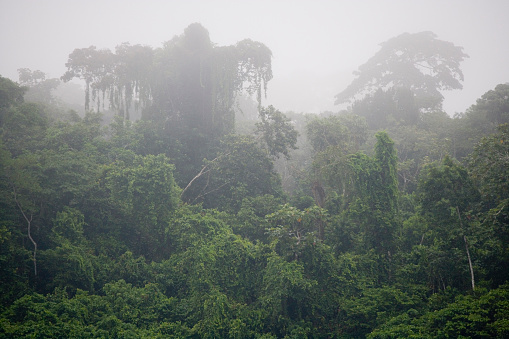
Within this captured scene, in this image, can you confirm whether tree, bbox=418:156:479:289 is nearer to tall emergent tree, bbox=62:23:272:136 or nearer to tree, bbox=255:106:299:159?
tree, bbox=255:106:299:159

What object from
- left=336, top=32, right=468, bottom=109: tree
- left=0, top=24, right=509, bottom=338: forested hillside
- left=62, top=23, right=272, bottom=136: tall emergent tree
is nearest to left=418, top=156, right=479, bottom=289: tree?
left=0, top=24, right=509, bottom=338: forested hillside

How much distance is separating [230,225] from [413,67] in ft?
Answer: 100.0

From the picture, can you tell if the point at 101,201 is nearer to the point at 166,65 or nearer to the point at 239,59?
the point at 166,65

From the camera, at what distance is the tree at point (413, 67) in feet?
113

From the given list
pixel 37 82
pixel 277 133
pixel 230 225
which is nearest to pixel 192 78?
pixel 277 133

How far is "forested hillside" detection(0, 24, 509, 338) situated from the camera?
377 inches

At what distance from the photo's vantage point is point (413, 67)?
3584 cm

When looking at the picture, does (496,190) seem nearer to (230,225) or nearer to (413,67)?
(230,225)

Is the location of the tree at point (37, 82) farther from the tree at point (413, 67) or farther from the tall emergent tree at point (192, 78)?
the tree at point (413, 67)

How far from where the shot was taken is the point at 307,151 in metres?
25.4

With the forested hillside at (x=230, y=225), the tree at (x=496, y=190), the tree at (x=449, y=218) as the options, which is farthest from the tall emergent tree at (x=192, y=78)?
the tree at (x=496, y=190)

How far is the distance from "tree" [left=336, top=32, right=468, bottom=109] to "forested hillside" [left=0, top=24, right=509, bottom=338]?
574 inches

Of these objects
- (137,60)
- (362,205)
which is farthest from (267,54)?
(362,205)

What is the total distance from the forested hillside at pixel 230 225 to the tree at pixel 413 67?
574 inches
